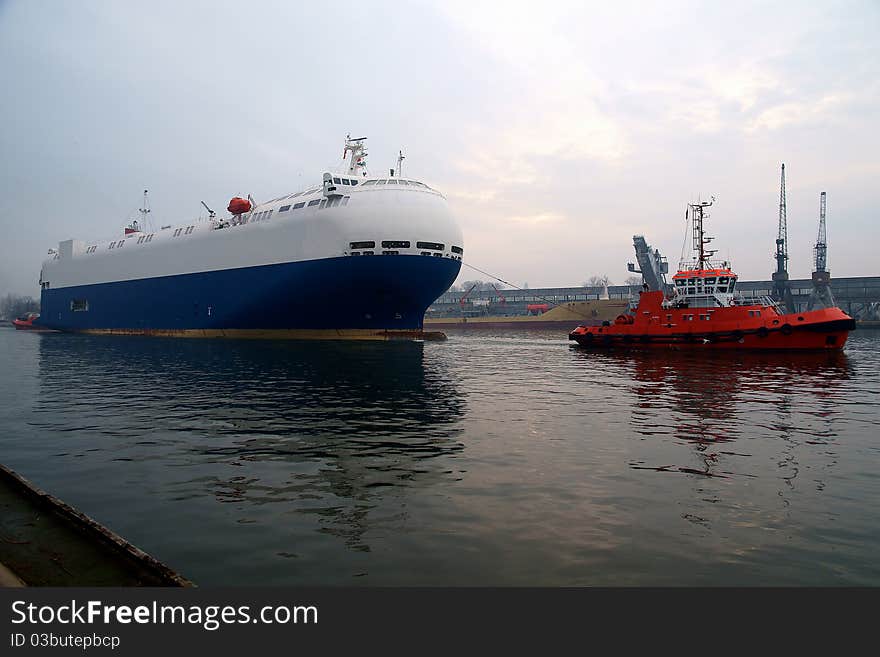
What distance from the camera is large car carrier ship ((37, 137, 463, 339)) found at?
47.1 metres

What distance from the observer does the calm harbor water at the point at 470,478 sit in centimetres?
624

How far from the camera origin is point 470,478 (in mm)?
9516

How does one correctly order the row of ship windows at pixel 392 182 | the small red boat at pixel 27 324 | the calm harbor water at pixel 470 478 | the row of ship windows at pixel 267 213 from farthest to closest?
the small red boat at pixel 27 324, the row of ship windows at pixel 392 182, the row of ship windows at pixel 267 213, the calm harbor water at pixel 470 478

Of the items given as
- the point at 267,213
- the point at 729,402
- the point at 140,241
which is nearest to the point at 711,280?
the point at 729,402

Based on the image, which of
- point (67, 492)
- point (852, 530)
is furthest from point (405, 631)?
point (67, 492)

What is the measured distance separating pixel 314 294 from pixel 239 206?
590 inches

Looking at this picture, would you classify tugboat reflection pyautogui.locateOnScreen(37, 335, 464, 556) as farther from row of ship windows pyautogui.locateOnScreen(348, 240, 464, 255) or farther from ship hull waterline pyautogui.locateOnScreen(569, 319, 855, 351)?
ship hull waterline pyautogui.locateOnScreen(569, 319, 855, 351)

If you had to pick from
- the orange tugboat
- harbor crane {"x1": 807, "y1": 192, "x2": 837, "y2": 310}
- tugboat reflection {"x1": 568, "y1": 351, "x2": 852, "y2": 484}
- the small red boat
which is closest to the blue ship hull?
the orange tugboat

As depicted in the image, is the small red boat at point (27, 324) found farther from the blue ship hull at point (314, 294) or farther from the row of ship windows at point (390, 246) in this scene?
the row of ship windows at point (390, 246)

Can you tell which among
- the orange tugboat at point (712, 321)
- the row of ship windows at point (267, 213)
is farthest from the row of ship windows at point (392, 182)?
the orange tugboat at point (712, 321)

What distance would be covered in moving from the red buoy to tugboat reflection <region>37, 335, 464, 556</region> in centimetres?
3166

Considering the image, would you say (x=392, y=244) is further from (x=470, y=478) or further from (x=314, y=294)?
(x=470, y=478)

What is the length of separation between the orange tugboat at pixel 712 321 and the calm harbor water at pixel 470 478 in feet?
59.2

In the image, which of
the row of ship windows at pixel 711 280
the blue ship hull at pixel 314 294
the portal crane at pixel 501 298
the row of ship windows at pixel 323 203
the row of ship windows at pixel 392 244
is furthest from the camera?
the portal crane at pixel 501 298
